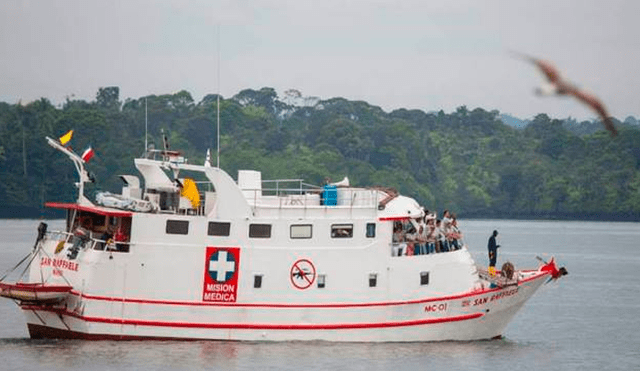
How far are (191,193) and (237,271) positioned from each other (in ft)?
7.90

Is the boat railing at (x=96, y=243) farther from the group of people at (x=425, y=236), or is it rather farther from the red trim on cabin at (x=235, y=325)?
the group of people at (x=425, y=236)

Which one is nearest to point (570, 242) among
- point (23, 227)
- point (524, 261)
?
point (524, 261)

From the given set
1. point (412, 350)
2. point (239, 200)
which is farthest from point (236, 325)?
point (412, 350)

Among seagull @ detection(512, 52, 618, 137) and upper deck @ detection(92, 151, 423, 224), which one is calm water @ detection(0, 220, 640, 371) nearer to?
upper deck @ detection(92, 151, 423, 224)

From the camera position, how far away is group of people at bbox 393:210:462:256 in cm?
3538

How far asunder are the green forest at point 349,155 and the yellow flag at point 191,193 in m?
87.4

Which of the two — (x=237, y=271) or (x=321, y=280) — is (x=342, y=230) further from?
(x=237, y=271)

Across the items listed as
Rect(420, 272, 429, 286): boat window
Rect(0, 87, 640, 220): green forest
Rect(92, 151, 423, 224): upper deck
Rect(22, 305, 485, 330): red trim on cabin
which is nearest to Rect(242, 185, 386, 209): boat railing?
Rect(92, 151, 423, 224): upper deck

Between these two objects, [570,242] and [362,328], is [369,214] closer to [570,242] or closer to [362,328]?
[362,328]

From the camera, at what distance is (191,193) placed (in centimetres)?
3512

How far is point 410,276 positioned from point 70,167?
313 feet

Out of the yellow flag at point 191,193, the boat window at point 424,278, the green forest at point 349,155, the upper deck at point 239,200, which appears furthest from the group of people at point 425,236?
the green forest at point 349,155

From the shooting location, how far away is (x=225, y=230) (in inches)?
A: 1358

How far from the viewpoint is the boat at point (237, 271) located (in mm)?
34188
